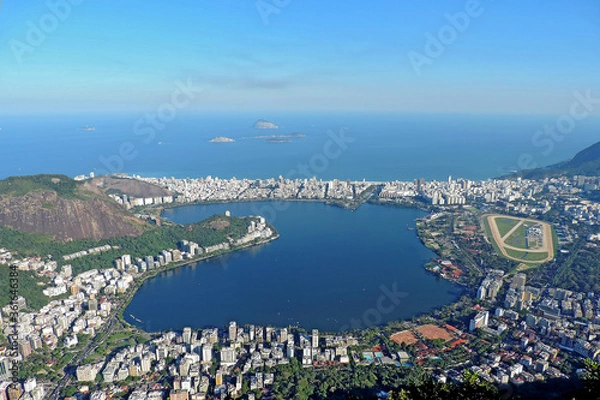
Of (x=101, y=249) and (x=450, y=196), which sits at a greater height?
(x=450, y=196)

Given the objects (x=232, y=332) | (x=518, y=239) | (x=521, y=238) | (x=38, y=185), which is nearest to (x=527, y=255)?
(x=518, y=239)

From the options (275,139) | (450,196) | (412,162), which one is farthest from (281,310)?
(275,139)

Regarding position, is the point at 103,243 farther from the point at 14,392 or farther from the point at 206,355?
the point at 206,355

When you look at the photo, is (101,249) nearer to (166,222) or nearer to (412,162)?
(166,222)

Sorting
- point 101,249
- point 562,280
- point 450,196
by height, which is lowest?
point 562,280

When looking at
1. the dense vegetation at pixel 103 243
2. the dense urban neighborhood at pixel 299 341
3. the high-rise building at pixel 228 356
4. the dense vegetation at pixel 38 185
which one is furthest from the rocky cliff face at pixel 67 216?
the high-rise building at pixel 228 356

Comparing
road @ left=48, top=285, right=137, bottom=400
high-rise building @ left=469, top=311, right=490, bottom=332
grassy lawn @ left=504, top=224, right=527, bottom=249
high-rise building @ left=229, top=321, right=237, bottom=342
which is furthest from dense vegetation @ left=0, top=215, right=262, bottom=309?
grassy lawn @ left=504, top=224, right=527, bottom=249
